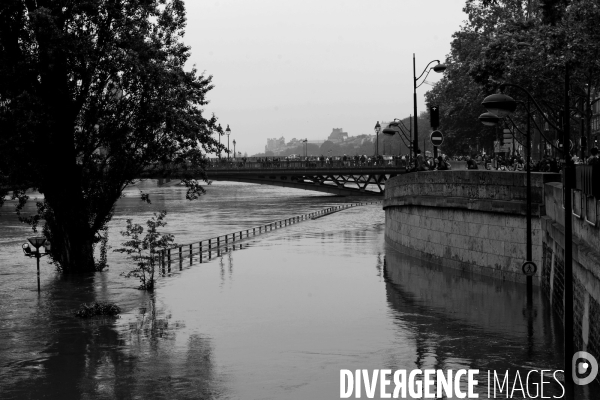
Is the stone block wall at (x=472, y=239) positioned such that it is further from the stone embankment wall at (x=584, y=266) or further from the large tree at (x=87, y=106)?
the large tree at (x=87, y=106)

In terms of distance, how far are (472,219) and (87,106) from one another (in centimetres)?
1605

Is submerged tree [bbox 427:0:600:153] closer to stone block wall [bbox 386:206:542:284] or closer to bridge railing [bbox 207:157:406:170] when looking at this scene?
stone block wall [bbox 386:206:542:284]

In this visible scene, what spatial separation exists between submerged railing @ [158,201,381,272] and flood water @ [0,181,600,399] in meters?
1.42

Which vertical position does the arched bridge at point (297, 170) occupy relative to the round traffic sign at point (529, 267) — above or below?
above

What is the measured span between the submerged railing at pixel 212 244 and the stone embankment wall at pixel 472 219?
34.7 feet

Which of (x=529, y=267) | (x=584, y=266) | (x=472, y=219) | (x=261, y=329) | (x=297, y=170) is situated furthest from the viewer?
(x=297, y=170)

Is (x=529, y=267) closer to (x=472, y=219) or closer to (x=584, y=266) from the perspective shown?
(x=472, y=219)

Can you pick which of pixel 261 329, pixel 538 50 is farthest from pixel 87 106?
pixel 538 50

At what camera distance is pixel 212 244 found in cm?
5594

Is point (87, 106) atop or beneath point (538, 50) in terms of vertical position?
beneath

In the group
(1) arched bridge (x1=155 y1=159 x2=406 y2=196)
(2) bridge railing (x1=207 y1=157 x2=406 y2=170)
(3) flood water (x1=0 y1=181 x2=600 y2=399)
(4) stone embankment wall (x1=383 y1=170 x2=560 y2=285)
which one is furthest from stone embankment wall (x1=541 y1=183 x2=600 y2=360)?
(2) bridge railing (x1=207 y1=157 x2=406 y2=170)

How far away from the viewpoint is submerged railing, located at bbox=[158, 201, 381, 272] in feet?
142

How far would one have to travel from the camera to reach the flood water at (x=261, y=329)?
2073 centimetres

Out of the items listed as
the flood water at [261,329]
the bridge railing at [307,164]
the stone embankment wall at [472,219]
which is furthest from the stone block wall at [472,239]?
the bridge railing at [307,164]
